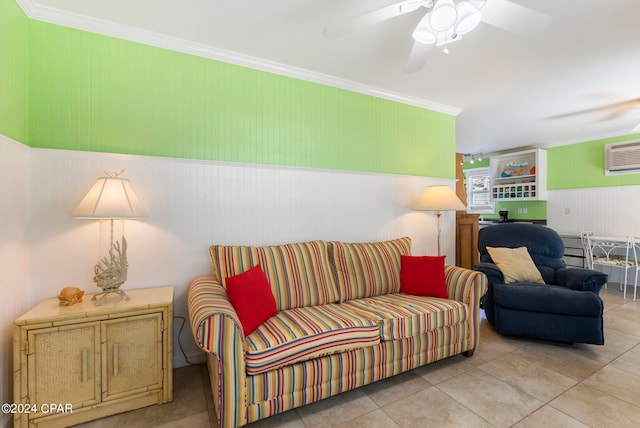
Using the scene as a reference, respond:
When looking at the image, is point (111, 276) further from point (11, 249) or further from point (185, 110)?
point (185, 110)

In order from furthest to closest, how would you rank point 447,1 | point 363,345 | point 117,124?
point 117,124
point 363,345
point 447,1

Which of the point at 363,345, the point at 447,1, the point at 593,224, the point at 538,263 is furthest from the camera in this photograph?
the point at 593,224

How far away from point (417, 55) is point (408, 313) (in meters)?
1.76

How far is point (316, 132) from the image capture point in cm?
282

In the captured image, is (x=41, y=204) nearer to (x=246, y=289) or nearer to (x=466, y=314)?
(x=246, y=289)

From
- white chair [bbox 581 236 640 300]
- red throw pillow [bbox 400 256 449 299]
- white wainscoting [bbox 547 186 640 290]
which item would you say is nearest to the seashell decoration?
red throw pillow [bbox 400 256 449 299]

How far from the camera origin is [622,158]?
174 inches

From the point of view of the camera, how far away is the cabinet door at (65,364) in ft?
4.90

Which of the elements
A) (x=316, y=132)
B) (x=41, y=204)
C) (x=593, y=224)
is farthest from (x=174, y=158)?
(x=593, y=224)

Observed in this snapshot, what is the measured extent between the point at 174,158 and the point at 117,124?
1.43 feet

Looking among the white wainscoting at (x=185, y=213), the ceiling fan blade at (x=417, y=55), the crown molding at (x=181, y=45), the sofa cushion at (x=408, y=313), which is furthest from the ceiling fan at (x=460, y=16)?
the sofa cushion at (x=408, y=313)

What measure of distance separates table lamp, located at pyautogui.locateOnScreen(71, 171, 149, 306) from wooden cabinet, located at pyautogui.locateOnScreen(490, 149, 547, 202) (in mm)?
6341

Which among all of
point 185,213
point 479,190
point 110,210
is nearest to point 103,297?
point 110,210

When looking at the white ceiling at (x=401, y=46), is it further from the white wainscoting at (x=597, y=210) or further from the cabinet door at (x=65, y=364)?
the cabinet door at (x=65, y=364)
